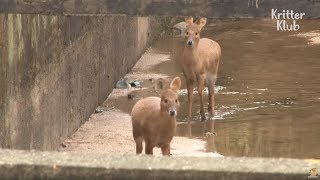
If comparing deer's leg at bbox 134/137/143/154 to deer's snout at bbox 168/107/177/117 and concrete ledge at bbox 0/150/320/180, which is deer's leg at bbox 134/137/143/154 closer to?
deer's snout at bbox 168/107/177/117

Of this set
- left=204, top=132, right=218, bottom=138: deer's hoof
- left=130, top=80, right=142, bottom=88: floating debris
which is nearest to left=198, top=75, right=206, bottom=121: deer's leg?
left=204, top=132, right=218, bottom=138: deer's hoof

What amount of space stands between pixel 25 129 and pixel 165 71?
7059 millimetres

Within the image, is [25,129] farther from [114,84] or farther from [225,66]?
[225,66]

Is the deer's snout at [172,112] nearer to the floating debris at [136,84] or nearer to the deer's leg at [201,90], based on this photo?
the deer's leg at [201,90]

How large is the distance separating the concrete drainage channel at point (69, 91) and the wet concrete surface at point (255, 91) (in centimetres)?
46

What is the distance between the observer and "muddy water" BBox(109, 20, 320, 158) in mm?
10555

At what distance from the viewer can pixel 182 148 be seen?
1048 cm

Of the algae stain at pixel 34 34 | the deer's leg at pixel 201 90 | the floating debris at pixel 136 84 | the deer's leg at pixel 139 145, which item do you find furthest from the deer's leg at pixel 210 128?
the algae stain at pixel 34 34

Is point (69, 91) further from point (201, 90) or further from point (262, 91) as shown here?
point (262, 91)

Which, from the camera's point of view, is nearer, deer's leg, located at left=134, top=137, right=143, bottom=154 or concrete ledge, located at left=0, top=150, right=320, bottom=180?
concrete ledge, located at left=0, top=150, right=320, bottom=180

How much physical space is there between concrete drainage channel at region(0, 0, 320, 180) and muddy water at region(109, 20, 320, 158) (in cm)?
97

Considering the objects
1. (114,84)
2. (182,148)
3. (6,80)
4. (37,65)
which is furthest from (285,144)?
(114,84)

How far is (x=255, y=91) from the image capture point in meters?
13.5
